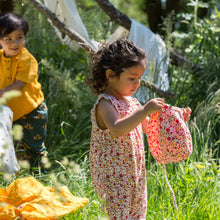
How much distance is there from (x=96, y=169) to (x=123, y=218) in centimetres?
27

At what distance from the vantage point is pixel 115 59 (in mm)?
1962

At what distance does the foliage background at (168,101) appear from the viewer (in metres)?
2.35

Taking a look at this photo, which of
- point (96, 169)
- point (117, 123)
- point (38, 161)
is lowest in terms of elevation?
point (38, 161)

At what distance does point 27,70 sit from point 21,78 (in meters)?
0.08

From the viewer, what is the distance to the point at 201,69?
13.7 feet

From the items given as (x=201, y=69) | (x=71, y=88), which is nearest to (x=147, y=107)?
(x=71, y=88)

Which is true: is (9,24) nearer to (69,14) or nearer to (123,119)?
(69,14)

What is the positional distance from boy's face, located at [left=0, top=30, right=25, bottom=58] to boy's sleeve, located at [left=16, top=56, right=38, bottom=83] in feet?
0.30

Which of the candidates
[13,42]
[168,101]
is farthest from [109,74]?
[168,101]

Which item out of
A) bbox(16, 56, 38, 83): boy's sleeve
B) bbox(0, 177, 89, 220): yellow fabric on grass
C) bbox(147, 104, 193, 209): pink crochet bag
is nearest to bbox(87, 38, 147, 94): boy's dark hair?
bbox(147, 104, 193, 209): pink crochet bag

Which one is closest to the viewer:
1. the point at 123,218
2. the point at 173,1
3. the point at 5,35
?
the point at 123,218

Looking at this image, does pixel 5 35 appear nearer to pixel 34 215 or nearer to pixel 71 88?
pixel 71 88

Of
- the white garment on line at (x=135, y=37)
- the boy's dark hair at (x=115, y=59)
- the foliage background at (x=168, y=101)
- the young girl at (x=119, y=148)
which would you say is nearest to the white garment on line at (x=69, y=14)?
the white garment on line at (x=135, y=37)

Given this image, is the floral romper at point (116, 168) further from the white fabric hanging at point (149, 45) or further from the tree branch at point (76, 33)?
the white fabric hanging at point (149, 45)
